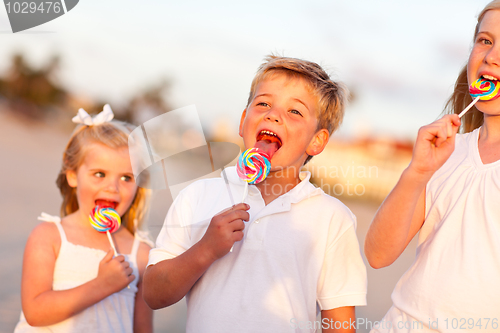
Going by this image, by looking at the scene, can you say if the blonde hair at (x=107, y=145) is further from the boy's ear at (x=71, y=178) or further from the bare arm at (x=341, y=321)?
the bare arm at (x=341, y=321)

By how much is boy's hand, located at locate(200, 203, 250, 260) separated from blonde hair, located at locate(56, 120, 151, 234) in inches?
48.4

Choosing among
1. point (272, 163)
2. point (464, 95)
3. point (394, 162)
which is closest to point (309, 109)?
point (272, 163)

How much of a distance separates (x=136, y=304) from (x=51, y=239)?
1.98 feet

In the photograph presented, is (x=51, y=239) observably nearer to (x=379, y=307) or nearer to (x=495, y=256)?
(x=495, y=256)

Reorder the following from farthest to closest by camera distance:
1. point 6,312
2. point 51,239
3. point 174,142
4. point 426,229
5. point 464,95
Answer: point 6,312
point 51,239
point 174,142
point 464,95
point 426,229

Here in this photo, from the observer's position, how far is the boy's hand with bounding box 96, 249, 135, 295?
8.79 ft

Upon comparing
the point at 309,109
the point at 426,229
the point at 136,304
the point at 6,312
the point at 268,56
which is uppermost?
the point at 268,56

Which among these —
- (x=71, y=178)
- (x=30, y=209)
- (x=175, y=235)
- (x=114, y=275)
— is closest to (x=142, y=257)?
(x=114, y=275)

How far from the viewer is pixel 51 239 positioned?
278 centimetres

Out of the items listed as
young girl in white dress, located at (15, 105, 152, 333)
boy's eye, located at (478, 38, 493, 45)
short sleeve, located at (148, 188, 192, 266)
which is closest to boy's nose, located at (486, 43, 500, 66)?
boy's eye, located at (478, 38, 493, 45)

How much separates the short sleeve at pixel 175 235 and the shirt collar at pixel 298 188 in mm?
240

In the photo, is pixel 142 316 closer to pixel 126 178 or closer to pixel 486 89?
pixel 126 178

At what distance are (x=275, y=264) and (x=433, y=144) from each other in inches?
30.9

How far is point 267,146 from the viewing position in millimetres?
2174
